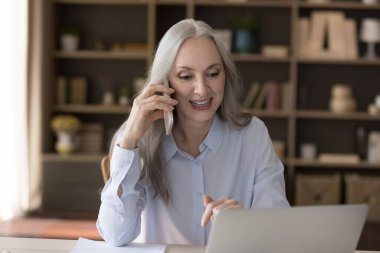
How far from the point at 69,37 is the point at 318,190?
8.00ft

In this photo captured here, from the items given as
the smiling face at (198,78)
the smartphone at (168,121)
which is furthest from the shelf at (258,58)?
the smartphone at (168,121)

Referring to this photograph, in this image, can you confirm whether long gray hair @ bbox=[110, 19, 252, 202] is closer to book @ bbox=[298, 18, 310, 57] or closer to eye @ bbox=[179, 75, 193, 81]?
eye @ bbox=[179, 75, 193, 81]

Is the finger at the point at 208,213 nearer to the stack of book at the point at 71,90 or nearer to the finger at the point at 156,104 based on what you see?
the finger at the point at 156,104

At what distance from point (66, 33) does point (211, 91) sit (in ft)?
12.6

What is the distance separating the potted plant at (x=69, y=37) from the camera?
18.6 feet

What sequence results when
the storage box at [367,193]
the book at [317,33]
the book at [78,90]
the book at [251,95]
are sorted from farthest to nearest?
the book at [78,90]
the book at [251,95]
the book at [317,33]
the storage box at [367,193]

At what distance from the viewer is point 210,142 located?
2.15 m

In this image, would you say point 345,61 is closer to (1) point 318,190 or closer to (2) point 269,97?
(2) point 269,97

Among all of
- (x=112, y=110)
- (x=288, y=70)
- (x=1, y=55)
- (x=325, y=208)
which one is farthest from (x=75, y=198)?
(x=325, y=208)

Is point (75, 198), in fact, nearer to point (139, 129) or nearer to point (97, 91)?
point (97, 91)

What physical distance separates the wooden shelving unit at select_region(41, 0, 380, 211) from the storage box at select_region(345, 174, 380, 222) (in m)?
0.16

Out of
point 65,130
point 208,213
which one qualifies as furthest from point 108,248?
point 65,130

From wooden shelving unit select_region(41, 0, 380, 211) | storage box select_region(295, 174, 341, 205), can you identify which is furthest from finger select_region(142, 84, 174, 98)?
storage box select_region(295, 174, 341, 205)

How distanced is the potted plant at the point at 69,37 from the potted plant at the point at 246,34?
1.38 metres
